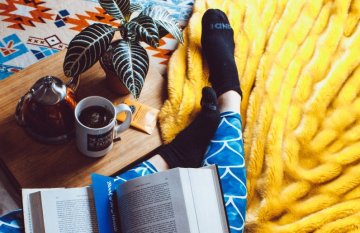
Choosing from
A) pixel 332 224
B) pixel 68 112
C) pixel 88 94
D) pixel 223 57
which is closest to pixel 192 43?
pixel 223 57

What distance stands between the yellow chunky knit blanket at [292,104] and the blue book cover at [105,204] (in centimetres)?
20

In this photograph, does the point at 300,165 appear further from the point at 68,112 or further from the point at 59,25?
the point at 59,25

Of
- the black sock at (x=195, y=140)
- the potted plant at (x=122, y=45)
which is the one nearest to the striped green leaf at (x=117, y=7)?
the potted plant at (x=122, y=45)

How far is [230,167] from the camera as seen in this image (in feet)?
3.21

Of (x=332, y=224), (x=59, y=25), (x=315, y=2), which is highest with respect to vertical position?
(x=315, y=2)

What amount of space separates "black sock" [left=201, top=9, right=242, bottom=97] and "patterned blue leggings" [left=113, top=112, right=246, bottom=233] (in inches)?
5.2

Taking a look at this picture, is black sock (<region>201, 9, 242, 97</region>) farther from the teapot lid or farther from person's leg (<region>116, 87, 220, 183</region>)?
the teapot lid

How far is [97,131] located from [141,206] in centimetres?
16

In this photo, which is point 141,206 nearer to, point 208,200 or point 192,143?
point 208,200

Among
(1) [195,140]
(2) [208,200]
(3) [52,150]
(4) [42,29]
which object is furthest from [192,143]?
(4) [42,29]

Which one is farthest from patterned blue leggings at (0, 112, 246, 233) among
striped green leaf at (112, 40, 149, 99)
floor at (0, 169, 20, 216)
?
floor at (0, 169, 20, 216)

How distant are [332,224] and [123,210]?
0.51 meters

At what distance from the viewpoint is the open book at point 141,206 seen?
0.78 metres

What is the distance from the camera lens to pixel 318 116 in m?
1.18
